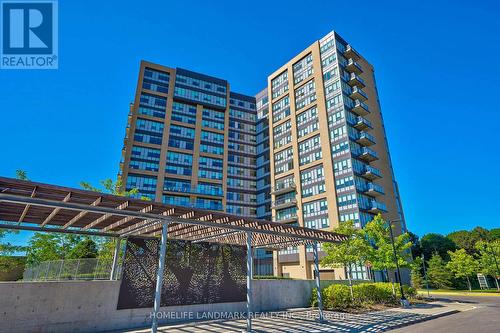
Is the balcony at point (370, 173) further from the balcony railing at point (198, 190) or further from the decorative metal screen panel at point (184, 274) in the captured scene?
the decorative metal screen panel at point (184, 274)

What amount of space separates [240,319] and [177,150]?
4956 centimetres

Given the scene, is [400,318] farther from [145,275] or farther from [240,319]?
[145,275]

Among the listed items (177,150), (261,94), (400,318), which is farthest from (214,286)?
(261,94)

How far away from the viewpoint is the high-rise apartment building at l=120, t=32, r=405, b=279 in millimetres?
52438

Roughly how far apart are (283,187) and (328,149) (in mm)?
13691

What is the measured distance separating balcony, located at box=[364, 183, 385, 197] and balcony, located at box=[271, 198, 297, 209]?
14314mm

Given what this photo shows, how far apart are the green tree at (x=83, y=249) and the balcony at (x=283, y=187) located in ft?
131

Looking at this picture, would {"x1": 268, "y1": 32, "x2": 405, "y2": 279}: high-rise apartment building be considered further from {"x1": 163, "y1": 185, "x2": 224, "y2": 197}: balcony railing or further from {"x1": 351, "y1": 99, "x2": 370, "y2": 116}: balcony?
{"x1": 163, "y1": 185, "x2": 224, "y2": 197}: balcony railing

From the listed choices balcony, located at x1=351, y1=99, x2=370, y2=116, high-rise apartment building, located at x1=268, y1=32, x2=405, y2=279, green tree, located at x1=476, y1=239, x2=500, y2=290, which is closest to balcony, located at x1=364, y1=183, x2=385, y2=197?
high-rise apartment building, located at x1=268, y1=32, x2=405, y2=279

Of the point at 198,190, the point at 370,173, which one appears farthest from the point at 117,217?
the point at 198,190

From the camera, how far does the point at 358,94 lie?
57.2 metres

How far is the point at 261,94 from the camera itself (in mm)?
A: 79812

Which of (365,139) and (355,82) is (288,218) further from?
(355,82)

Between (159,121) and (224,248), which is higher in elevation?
(159,121)
